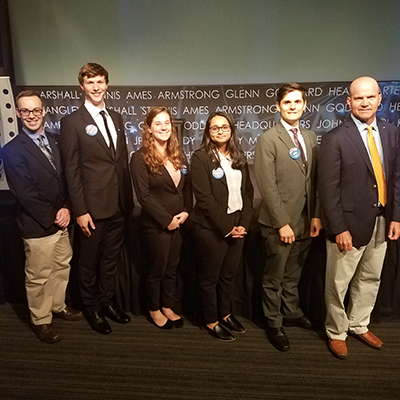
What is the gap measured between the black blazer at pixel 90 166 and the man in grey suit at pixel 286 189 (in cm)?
91

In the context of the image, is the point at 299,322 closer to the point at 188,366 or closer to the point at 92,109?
the point at 188,366

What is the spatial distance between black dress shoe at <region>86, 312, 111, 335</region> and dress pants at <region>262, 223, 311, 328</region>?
3.58 ft

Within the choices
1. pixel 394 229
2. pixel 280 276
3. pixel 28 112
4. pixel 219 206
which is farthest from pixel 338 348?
pixel 28 112

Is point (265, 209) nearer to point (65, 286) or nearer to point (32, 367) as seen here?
point (65, 286)

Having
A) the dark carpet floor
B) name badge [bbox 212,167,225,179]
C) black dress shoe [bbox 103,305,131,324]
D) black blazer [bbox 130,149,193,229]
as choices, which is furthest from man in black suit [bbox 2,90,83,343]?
name badge [bbox 212,167,225,179]

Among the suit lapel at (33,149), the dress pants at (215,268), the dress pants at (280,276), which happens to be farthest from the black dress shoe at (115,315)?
the suit lapel at (33,149)

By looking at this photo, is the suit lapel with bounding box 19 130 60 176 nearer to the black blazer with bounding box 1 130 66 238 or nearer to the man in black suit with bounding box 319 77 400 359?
the black blazer with bounding box 1 130 66 238

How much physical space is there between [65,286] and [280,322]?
1.52 m

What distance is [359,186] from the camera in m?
2.09

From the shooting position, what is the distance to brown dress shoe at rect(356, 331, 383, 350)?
2420 mm

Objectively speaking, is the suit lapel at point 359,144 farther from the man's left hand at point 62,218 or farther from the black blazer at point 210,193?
the man's left hand at point 62,218

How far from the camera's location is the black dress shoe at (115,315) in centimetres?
274

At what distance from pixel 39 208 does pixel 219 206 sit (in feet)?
3.65

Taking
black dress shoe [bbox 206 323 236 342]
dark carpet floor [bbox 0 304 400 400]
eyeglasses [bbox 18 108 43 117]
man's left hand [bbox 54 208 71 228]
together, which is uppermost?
eyeglasses [bbox 18 108 43 117]
